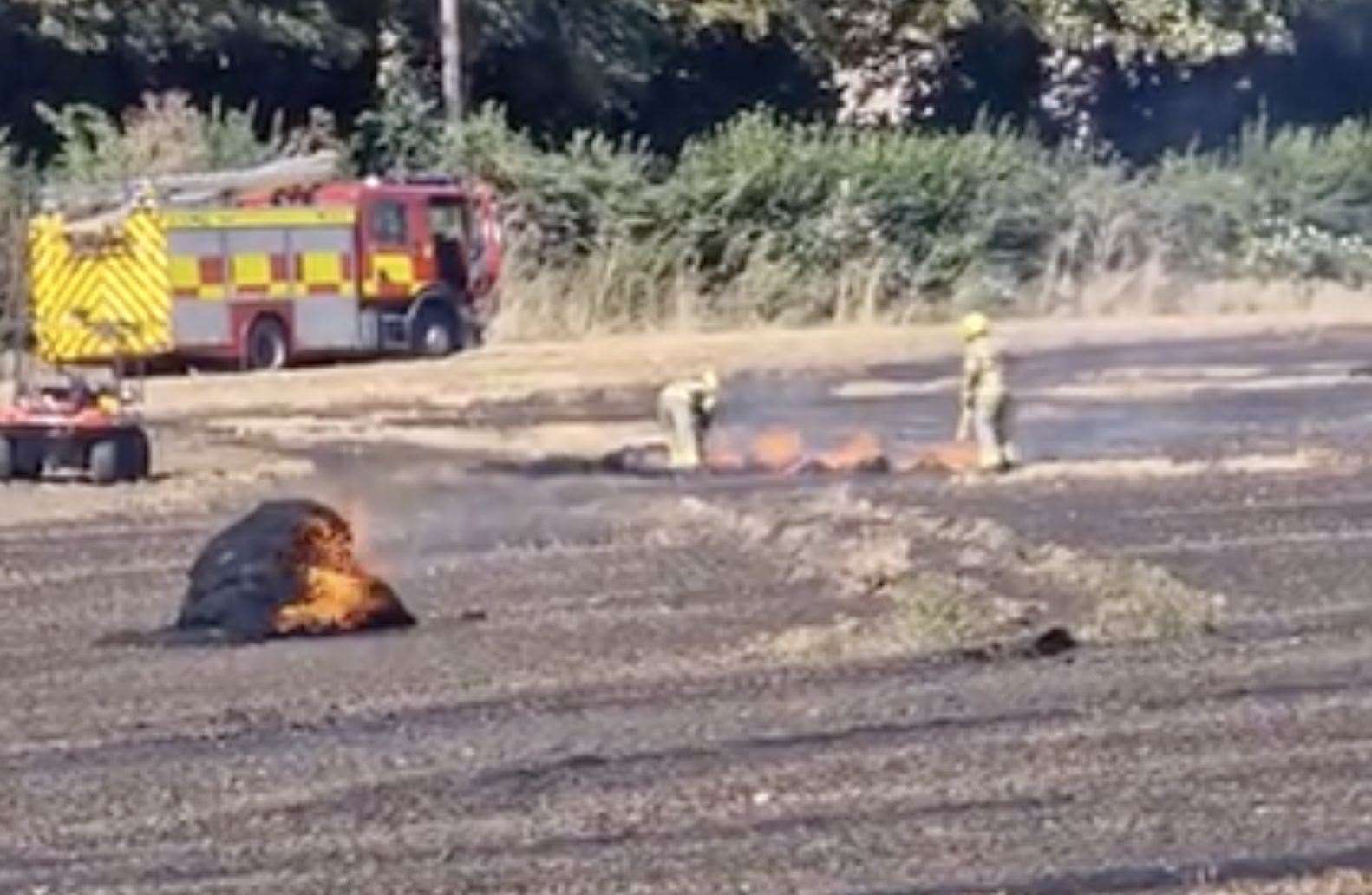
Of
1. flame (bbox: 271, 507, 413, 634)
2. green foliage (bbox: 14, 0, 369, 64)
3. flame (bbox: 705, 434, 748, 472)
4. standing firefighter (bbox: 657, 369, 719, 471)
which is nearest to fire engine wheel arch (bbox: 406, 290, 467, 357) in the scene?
green foliage (bbox: 14, 0, 369, 64)

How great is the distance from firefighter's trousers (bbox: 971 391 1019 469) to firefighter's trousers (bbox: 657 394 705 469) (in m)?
2.22

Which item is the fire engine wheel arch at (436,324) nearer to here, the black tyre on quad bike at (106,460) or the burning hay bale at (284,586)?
the black tyre on quad bike at (106,460)

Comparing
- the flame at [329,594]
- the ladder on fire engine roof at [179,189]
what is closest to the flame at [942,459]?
the flame at [329,594]

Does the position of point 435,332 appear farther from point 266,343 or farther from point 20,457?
point 20,457

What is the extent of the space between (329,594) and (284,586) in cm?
21

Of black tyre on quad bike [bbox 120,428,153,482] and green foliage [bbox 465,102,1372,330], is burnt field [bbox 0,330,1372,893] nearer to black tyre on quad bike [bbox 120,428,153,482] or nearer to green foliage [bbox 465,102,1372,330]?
black tyre on quad bike [bbox 120,428,153,482]

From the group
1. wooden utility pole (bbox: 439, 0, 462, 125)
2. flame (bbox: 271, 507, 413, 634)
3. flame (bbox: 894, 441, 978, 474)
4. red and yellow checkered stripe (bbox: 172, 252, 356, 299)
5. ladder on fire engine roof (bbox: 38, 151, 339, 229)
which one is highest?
wooden utility pole (bbox: 439, 0, 462, 125)

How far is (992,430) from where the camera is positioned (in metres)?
31.7

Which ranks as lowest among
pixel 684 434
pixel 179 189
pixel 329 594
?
pixel 684 434

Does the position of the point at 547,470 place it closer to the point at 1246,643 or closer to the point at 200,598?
the point at 200,598

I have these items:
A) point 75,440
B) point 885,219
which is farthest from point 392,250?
point 75,440

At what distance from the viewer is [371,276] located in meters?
50.4

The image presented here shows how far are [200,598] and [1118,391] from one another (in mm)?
20678

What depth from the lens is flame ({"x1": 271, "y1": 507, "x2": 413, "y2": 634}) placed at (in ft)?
70.1
